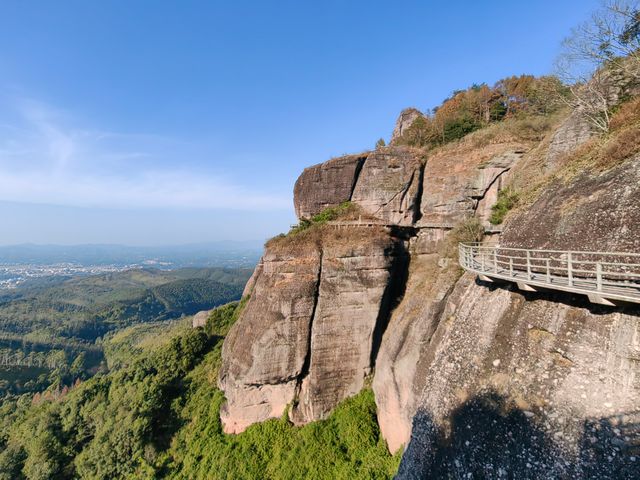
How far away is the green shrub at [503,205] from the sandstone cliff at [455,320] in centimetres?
80

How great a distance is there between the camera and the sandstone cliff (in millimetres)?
7270

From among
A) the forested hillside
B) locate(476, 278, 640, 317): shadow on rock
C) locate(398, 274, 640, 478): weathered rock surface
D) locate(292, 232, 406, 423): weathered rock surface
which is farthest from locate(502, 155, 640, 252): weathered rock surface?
the forested hillside

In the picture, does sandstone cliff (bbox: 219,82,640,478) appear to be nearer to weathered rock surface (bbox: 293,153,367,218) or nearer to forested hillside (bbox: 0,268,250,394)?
weathered rock surface (bbox: 293,153,367,218)

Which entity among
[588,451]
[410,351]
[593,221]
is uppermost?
[593,221]

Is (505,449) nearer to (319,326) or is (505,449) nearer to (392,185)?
(319,326)

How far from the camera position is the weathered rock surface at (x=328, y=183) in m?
21.5

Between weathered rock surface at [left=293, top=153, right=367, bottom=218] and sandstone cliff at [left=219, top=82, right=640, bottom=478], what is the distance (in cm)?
11

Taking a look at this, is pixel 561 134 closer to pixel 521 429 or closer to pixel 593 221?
pixel 593 221

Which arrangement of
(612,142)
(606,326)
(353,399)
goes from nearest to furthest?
(606,326) < (612,142) < (353,399)

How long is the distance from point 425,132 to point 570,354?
70.4ft

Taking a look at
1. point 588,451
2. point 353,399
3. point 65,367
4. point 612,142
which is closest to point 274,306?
point 353,399

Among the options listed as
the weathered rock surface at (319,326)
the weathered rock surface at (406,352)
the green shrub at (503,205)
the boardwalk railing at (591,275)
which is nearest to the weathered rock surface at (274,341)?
the weathered rock surface at (319,326)

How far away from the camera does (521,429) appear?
305 inches

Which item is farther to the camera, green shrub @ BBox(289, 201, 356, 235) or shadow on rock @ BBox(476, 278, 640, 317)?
green shrub @ BBox(289, 201, 356, 235)
